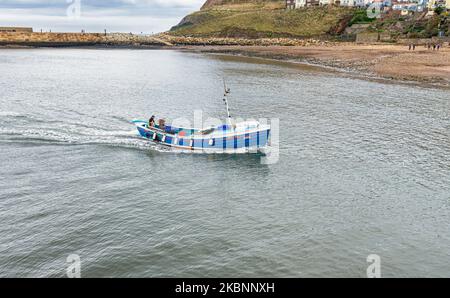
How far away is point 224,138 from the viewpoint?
32.8m

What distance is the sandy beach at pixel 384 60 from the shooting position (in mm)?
70375

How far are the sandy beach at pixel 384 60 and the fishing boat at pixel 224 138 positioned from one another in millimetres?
42986

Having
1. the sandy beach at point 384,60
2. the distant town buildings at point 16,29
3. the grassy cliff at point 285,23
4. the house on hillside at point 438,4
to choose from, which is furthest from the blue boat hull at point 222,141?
the distant town buildings at point 16,29

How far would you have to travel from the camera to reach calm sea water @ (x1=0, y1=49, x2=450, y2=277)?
1859 centimetres

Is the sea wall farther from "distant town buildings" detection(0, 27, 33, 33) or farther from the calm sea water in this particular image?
the calm sea water

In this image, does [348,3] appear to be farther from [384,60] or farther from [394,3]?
[384,60]

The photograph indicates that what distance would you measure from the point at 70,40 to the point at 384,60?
460ft

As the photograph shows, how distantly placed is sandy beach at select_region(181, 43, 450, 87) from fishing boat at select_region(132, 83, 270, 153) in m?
43.0

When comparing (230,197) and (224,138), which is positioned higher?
(224,138)

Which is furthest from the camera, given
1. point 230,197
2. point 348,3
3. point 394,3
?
point 348,3

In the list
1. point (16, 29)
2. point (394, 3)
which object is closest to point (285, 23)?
point (394, 3)

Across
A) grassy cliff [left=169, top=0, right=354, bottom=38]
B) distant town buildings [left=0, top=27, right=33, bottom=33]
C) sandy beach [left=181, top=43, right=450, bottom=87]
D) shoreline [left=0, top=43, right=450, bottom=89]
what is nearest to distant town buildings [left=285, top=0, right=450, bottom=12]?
grassy cliff [left=169, top=0, right=354, bottom=38]
